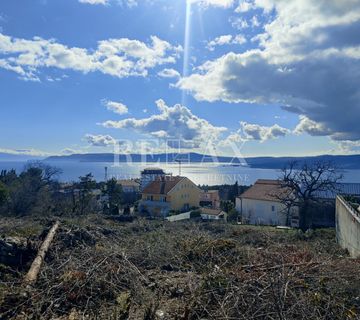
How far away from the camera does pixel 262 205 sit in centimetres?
3158

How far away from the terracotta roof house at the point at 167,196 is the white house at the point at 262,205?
6278 mm

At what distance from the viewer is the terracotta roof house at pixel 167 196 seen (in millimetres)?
35188

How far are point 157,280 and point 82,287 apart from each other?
5.10 feet

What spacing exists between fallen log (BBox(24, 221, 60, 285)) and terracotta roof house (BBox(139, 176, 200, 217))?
24.4m

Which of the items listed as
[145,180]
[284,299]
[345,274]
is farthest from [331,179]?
[145,180]

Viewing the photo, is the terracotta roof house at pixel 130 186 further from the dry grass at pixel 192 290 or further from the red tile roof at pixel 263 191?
the dry grass at pixel 192 290

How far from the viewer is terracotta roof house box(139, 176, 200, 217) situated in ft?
115

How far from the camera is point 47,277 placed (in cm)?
596

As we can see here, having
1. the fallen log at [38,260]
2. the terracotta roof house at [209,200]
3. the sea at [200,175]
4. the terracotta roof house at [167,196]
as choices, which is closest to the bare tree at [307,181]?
the sea at [200,175]

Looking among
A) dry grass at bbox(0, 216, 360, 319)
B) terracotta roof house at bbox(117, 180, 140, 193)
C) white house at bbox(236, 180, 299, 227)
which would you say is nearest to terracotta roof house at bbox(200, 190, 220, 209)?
white house at bbox(236, 180, 299, 227)

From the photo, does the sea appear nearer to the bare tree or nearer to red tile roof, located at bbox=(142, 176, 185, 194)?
red tile roof, located at bbox=(142, 176, 185, 194)

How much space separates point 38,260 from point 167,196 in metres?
28.6

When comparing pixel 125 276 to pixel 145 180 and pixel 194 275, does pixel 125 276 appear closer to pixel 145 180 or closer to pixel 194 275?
pixel 194 275

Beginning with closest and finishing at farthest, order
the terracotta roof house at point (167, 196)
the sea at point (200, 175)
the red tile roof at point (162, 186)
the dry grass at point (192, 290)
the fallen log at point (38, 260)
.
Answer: the dry grass at point (192, 290) → the fallen log at point (38, 260) → the terracotta roof house at point (167, 196) → the red tile roof at point (162, 186) → the sea at point (200, 175)
